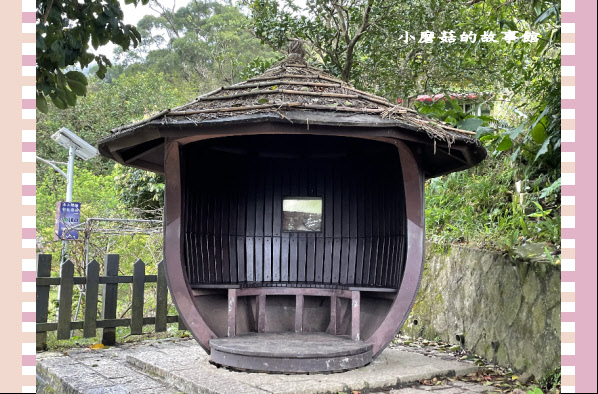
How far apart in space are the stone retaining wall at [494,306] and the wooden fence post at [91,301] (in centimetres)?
375

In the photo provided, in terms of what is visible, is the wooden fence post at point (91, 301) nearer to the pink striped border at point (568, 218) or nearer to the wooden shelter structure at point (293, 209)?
the wooden shelter structure at point (293, 209)

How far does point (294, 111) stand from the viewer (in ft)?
13.3

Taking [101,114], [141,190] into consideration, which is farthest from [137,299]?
[101,114]

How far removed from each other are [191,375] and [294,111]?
2.21m

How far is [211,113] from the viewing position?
13.8ft

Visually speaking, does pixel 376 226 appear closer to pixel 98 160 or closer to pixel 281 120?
pixel 281 120

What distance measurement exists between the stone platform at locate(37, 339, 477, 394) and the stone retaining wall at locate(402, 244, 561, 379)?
529 mm

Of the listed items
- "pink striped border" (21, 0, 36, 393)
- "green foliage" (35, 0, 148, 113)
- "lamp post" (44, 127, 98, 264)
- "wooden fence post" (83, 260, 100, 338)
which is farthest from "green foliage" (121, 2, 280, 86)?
"pink striped border" (21, 0, 36, 393)

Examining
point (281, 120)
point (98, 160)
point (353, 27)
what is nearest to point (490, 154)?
point (353, 27)

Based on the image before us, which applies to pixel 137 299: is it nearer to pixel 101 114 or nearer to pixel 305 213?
pixel 305 213

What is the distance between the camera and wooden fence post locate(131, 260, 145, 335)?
654 centimetres

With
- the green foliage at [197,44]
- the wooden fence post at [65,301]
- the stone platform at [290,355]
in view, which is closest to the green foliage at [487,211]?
the stone platform at [290,355]

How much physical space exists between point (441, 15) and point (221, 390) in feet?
20.8

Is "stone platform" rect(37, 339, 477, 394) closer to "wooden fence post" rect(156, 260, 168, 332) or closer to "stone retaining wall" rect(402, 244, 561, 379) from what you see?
"stone retaining wall" rect(402, 244, 561, 379)
